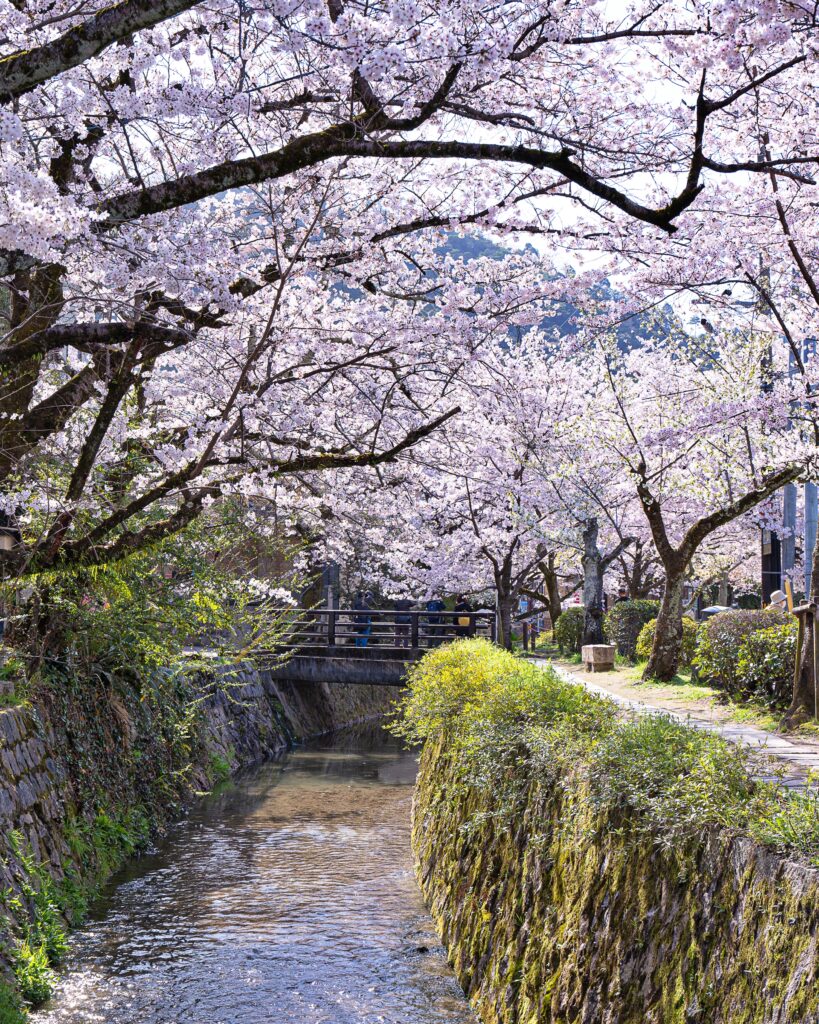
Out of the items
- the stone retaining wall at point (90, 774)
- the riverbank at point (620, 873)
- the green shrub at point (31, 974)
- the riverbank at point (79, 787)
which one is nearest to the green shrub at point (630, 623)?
the stone retaining wall at point (90, 774)

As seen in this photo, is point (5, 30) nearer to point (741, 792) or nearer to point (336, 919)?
point (741, 792)

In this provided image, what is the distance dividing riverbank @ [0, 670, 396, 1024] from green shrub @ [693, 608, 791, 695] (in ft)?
24.7

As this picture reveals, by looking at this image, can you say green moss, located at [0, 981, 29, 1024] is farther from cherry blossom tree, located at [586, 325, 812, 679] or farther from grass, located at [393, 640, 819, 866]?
cherry blossom tree, located at [586, 325, 812, 679]

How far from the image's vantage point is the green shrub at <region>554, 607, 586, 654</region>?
95.7ft

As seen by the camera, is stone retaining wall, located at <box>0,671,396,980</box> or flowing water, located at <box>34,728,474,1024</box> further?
stone retaining wall, located at <box>0,671,396,980</box>

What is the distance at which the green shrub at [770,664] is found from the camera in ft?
37.0

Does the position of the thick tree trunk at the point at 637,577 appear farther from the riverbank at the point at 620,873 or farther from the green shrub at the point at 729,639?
the riverbank at the point at 620,873

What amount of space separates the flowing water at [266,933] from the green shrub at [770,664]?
15.0 ft

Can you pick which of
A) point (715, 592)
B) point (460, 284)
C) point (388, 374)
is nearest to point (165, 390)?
point (388, 374)

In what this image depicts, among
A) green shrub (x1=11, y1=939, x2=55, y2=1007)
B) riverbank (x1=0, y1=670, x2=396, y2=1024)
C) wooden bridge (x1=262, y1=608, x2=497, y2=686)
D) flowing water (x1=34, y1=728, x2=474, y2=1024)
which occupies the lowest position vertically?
flowing water (x1=34, y1=728, x2=474, y2=1024)

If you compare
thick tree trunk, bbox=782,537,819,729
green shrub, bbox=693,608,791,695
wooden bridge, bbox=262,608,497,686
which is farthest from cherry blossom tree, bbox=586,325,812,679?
wooden bridge, bbox=262,608,497,686

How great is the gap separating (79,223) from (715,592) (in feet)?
158

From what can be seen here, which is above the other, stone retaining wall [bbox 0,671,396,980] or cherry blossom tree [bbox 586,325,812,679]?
cherry blossom tree [bbox 586,325,812,679]

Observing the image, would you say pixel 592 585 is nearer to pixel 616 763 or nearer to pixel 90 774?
pixel 90 774
